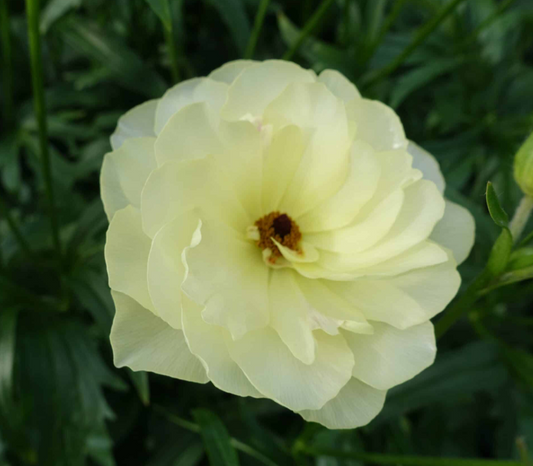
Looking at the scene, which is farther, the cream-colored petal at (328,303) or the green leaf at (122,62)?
the green leaf at (122,62)

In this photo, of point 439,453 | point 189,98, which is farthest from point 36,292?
point 439,453

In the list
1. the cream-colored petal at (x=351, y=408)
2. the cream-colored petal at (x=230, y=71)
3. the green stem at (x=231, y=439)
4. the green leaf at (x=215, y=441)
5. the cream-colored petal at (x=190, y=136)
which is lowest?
the green stem at (x=231, y=439)

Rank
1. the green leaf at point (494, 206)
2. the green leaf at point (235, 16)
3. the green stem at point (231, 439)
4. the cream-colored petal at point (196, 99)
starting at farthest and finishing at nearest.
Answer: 1. the green leaf at point (235, 16)
2. the green stem at point (231, 439)
3. the cream-colored petal at point (196, 99)
4. the green leaf at point (494, 206)

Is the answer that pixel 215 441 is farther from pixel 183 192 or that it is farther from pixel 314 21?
pixel 314 21

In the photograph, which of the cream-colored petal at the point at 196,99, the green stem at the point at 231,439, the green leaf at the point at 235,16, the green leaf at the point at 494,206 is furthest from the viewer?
the green leaf at the point at 235,16

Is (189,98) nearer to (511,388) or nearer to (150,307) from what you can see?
(150,307)

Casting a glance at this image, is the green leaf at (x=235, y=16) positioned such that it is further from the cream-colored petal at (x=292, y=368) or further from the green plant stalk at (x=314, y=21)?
the cream-colored petal at (x=292, y=368)

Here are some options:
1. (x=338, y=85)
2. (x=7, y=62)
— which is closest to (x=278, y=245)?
(x=338, y=85)

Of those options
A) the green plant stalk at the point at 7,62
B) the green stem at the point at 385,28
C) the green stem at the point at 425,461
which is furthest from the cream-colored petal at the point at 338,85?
the green plant stalk at the point at 7,62
